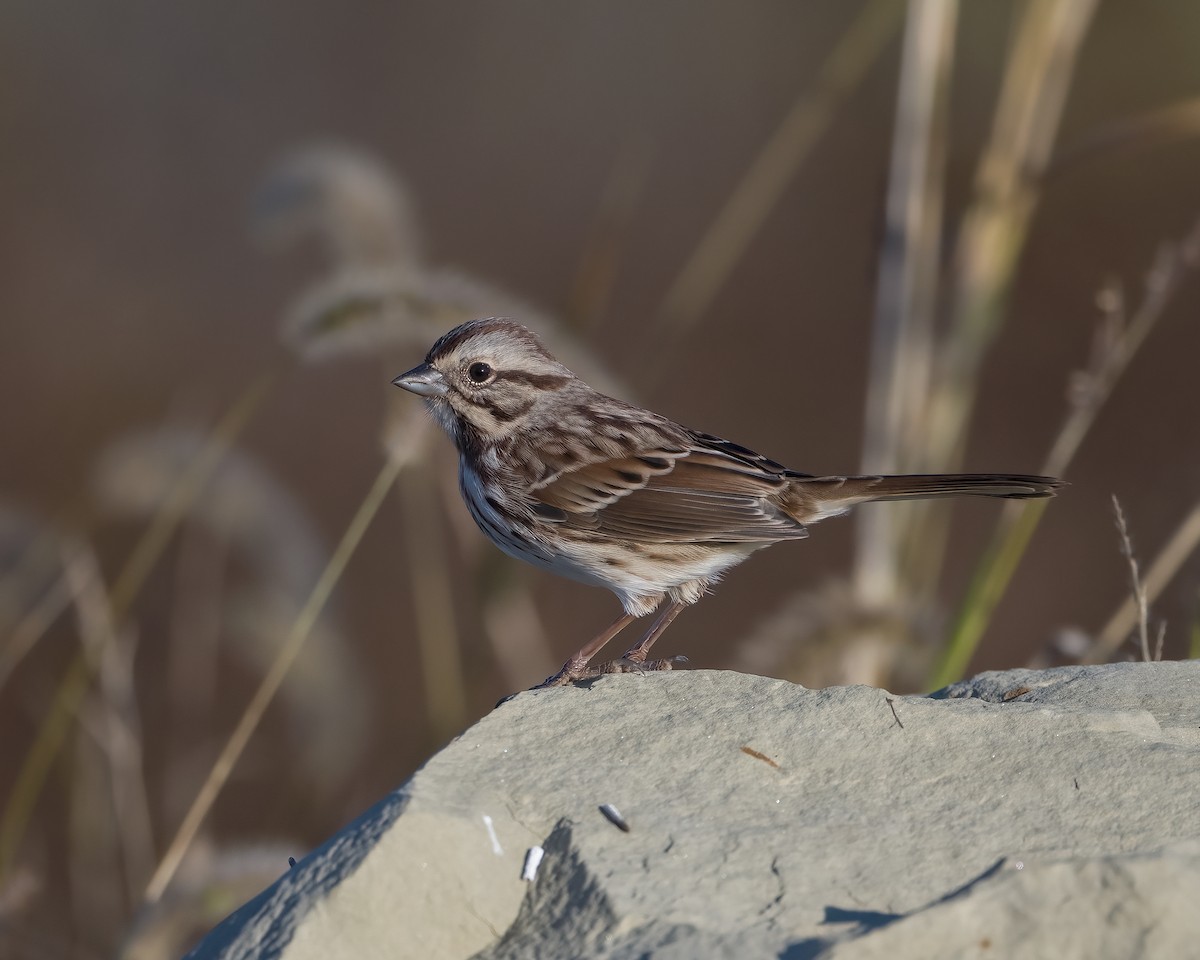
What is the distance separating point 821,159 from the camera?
43.0 feet

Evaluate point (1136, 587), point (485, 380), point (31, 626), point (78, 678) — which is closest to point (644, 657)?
point (485, 380)

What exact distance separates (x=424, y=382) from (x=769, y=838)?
2.58m

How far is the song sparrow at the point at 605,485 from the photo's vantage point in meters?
4.81

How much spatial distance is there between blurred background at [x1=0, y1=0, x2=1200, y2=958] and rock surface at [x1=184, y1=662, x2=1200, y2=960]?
1.05 meters

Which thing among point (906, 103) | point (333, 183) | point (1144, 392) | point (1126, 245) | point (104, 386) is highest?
point (1126, 245)

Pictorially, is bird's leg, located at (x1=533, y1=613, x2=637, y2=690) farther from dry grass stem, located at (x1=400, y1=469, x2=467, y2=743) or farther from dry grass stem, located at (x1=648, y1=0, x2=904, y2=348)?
dry grass stem, located at (x1=648, y1=0, x2=904, y2=348)

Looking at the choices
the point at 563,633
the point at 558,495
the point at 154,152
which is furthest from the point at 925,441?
the point at 154,152

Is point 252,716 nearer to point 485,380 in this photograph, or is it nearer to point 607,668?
point 607,668

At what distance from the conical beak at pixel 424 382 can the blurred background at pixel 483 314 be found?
0.11m

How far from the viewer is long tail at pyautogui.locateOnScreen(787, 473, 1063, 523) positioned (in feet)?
14.3

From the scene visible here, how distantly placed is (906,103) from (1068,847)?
338 cm

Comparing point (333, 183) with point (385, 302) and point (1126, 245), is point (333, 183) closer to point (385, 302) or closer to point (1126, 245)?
point (385, 302)

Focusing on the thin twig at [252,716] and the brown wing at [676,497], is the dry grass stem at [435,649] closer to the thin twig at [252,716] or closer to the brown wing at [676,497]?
the brown wing at [676,497]

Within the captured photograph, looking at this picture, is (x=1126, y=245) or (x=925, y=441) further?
(x=1126, y=245)
